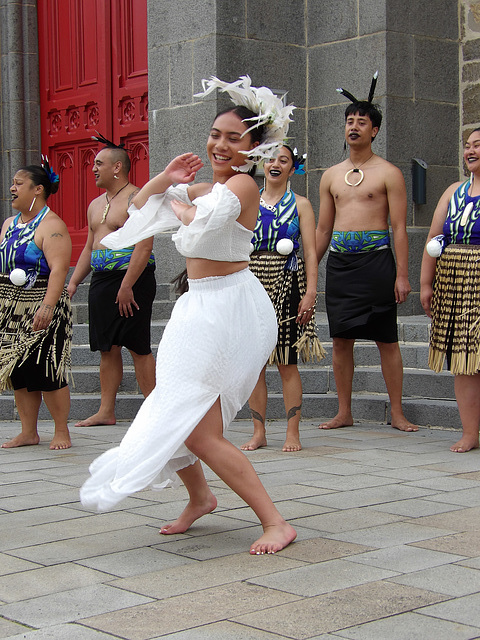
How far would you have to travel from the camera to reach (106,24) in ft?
34.7

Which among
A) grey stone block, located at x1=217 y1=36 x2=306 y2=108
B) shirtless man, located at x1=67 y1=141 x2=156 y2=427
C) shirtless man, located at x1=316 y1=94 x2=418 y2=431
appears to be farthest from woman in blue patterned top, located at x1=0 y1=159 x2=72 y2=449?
grey stone block, located at x1=217 y1=36 x2=306 y2=108

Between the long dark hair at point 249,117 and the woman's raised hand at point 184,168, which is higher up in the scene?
the long dark hair at point 249,117

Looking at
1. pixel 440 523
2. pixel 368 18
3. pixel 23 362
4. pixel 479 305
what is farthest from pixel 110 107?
pixel 440 523

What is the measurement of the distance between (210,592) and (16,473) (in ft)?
8.20

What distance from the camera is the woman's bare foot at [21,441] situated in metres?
6.39

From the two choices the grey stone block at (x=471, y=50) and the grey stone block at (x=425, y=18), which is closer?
the grey stone block at (x=425, y=18)

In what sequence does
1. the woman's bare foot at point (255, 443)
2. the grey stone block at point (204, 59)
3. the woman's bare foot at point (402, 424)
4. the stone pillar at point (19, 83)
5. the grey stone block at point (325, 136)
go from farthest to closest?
the stone pillar at point (19, 83)
the grey stone block at point (325, 136)
the grey stone block at point (204, 59)
the woman's bare foot at point (402, 424)
the woman's bare foot at point (255, 443)

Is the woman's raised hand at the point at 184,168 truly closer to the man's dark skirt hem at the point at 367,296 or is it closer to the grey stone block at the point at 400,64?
the man's dark skirt hem at the point at 367,296

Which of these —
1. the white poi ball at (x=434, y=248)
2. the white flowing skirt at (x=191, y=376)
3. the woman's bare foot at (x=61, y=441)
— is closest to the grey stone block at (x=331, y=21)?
the white poi ball at (x=434, y=248)

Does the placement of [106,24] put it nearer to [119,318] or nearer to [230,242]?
[119,318]

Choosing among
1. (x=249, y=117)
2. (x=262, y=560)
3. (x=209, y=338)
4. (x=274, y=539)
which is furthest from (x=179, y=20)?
(x=262, y=560)

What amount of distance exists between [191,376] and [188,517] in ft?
2.21

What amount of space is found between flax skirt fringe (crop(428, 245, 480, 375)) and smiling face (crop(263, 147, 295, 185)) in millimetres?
1129

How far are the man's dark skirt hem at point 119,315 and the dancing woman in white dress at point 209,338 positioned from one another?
3023 millimetres
